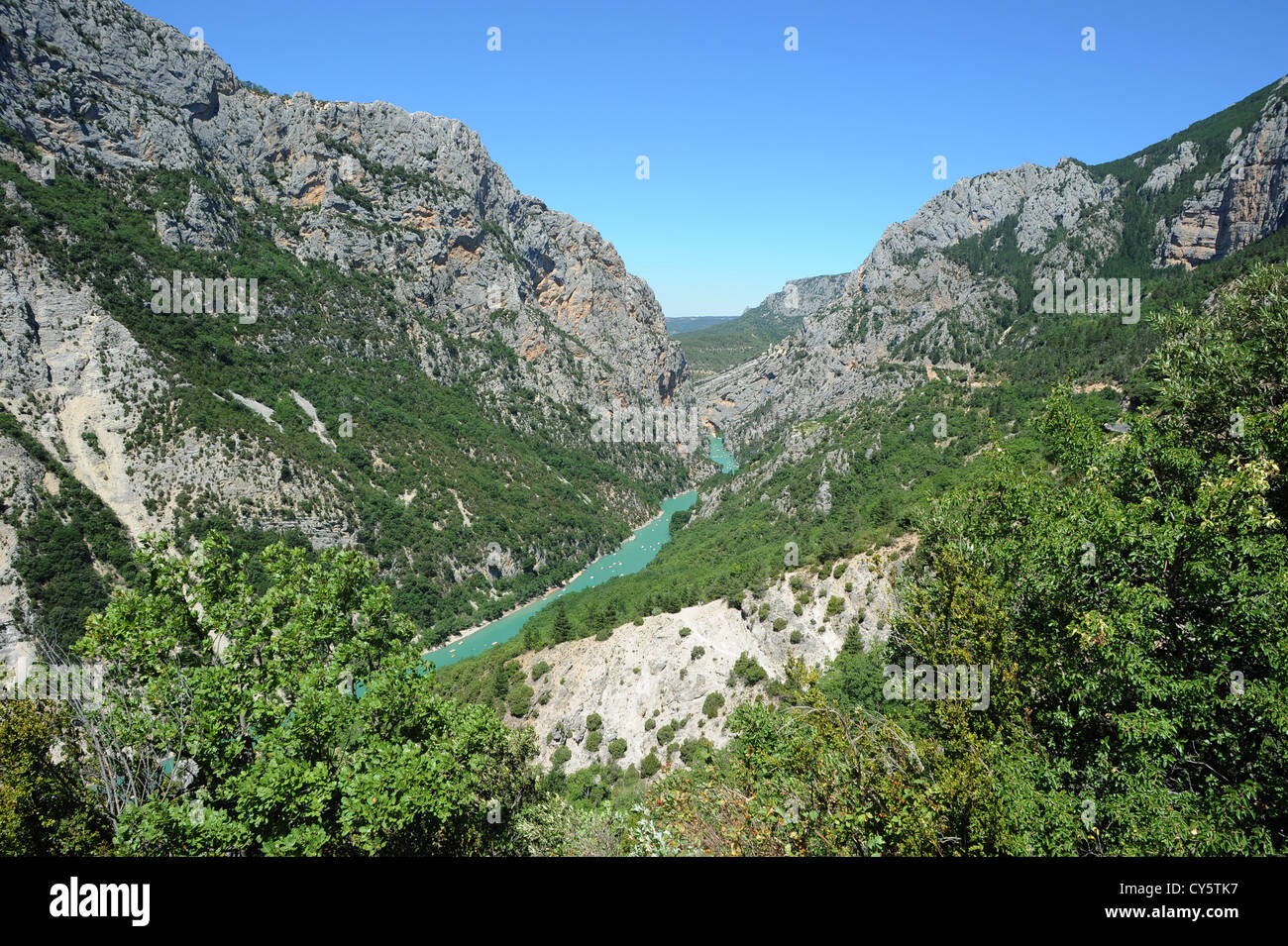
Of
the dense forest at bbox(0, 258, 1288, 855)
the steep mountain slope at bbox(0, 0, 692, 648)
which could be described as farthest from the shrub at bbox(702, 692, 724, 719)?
the steep mountain slope at bbox(0, 0, 692, 648)

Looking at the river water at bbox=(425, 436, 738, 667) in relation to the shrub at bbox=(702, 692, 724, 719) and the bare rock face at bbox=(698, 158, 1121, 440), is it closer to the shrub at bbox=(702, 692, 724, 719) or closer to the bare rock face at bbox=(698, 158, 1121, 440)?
the shrub at bbox=(702, 692, 724, 719)

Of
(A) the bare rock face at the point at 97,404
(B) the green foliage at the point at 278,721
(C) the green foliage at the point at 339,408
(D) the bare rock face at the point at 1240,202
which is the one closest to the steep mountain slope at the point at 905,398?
(D) the bare rock face at the point at 1240,202

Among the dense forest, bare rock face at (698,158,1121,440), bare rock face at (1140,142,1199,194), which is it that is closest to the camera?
the dense forest

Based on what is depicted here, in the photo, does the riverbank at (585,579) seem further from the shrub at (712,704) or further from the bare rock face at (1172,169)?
the bare rock face at (1172,169)

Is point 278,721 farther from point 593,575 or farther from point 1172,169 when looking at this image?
point 1172,169

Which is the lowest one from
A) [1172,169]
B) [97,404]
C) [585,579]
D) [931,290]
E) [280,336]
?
[585,579]

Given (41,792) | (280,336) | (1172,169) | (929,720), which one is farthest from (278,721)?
(1172,169)
